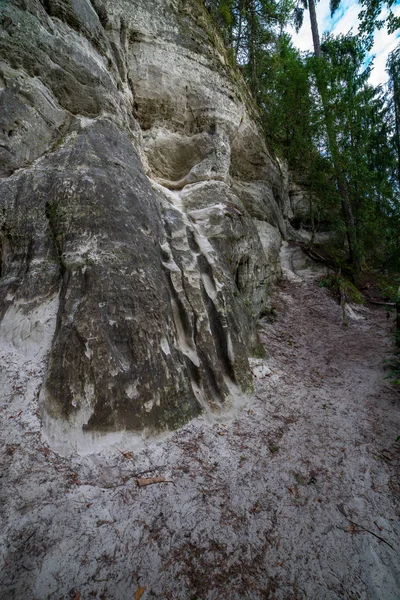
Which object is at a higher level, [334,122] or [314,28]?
[314,28]

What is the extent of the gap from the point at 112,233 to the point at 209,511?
4081 millimetres

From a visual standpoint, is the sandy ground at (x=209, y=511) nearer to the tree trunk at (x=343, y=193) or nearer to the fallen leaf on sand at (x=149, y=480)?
the fallen leaf on sand at (x=149, y=480)

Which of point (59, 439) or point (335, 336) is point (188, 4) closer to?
point (335, 336)

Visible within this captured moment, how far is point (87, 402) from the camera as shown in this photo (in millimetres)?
3398

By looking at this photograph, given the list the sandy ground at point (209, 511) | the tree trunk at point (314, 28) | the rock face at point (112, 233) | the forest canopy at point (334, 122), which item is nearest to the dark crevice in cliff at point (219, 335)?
the rock face at point (112, 233)

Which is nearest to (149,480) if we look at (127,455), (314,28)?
(127,455)

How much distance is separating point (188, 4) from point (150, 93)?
14.4 feet

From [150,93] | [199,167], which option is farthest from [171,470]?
[150,93]

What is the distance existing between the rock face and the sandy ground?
15.9 inches

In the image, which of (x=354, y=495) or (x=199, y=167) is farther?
(x=199, y=167)

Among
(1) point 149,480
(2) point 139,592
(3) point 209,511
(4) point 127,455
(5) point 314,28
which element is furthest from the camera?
(5) point 314,28

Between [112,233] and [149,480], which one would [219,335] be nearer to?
[112,233]

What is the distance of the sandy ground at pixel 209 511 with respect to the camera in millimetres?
2199

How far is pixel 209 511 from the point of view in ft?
9.32
